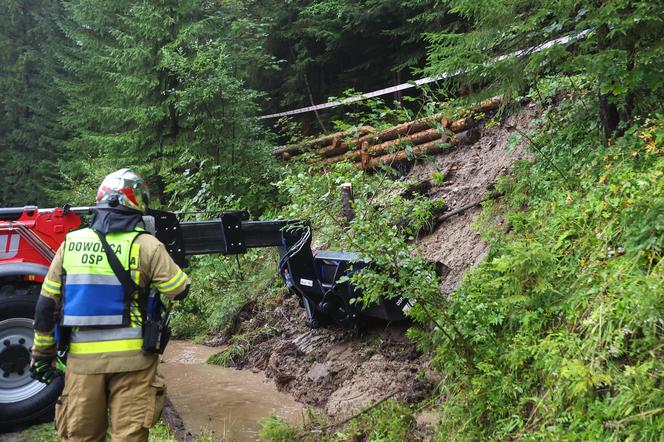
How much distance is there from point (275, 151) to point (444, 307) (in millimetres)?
10293

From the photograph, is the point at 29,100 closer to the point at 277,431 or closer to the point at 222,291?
the point at 222,291

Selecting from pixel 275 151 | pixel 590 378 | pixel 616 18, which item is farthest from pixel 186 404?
pixel 275 151

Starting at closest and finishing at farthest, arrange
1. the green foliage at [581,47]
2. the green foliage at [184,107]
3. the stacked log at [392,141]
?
the green foliage at [581,47] < the stacked log at [392,141] < the green foliage at [184,107]

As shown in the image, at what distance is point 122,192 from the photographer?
425cm

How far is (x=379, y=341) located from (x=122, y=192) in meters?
4.00

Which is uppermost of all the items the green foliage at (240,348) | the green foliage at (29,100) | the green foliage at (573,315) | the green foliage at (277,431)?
the green foliage at (29,100)

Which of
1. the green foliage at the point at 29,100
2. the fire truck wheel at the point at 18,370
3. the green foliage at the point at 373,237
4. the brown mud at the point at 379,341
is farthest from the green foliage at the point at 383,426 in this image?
the green foliage at the point at 29,100

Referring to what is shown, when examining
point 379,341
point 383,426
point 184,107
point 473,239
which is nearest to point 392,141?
point 473,239

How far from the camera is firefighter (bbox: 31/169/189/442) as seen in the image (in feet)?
13.1

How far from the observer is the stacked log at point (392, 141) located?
10.0 metres

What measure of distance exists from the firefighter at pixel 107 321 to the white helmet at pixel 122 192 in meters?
0.02

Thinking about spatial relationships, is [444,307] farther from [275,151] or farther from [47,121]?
[47,121]

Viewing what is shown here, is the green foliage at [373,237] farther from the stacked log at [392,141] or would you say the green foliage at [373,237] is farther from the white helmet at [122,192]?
the stacked log at [392,141]

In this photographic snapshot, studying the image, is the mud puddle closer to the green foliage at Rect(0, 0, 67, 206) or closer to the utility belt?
the utility belt
